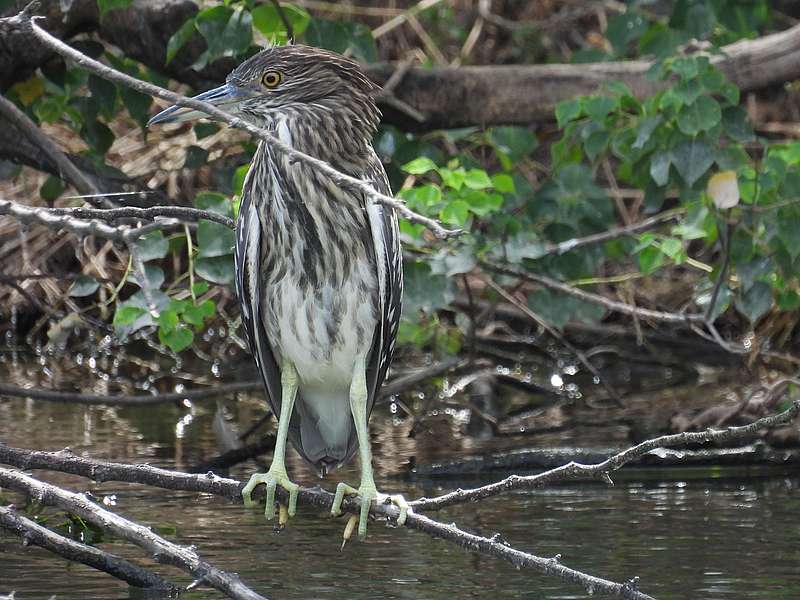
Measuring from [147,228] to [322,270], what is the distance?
4.81ft

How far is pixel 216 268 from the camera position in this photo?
5.04 m

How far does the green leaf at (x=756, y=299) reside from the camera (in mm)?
5539

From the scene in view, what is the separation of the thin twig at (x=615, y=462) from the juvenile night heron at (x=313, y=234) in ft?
2.68

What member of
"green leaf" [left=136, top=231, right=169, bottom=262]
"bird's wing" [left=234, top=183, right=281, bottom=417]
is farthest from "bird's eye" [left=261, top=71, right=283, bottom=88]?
"green leaf" [left=136, top=231, right=169, bottom=262]

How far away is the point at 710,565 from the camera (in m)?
4.07

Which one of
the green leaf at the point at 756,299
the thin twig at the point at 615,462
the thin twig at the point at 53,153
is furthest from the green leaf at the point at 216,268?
the green leaf at the point at 756,299

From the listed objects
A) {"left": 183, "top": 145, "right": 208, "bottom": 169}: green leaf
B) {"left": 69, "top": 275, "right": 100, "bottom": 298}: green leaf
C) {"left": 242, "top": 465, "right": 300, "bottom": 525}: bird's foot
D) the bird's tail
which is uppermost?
{"left": 183, "top": 145, "right": 208, "bottom": 169}: green leaf

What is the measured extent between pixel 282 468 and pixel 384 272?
0.67m

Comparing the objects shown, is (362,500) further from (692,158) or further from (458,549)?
(692,158)

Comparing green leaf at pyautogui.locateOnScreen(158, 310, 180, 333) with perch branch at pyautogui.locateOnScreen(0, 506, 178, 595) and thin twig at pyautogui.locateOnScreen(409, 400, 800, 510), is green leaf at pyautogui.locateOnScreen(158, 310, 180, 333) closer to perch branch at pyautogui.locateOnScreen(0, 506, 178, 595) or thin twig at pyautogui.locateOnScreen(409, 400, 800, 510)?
perch branch at pyautogui.locateOnScreen(0, 506, 178, 595)

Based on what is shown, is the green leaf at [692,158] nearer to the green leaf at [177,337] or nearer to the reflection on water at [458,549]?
the reflection on water at [458,549]

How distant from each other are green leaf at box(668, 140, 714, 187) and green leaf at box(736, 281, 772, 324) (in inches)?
21.3

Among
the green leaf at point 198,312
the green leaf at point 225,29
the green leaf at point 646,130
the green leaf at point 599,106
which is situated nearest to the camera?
the green leaf at point 198,312

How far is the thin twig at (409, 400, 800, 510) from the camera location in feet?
9.27
